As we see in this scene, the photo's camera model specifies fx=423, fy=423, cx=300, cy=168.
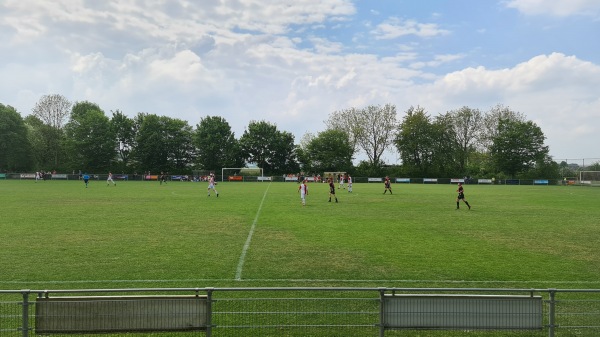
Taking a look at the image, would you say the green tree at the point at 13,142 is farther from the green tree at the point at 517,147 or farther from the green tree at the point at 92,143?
the green tree at the point at 517,147

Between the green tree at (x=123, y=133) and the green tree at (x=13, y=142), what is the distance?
54.4 ft

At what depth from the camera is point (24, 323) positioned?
4977mm

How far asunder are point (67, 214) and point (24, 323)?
17.2m

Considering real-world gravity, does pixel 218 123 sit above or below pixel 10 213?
above

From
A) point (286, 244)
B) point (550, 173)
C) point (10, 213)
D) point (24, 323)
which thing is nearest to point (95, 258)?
point (286, 244)

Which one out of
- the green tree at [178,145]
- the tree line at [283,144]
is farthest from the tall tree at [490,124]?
the green tree at [178,145]

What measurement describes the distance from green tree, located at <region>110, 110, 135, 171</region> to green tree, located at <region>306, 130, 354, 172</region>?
40.2 m

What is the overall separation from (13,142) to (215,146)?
38.5 m

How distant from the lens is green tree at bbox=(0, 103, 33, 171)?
81750mm

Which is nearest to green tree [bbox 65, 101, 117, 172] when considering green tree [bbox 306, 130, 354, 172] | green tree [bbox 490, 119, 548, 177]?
green tree [bbox 306, 130, 354, 172]

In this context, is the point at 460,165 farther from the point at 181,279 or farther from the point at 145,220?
the point at 181,279

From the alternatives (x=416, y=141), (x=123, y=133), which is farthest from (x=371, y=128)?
(x=123, y=133)

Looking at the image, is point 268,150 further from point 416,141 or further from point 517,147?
point 517,147

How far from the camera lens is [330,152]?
305 ft
